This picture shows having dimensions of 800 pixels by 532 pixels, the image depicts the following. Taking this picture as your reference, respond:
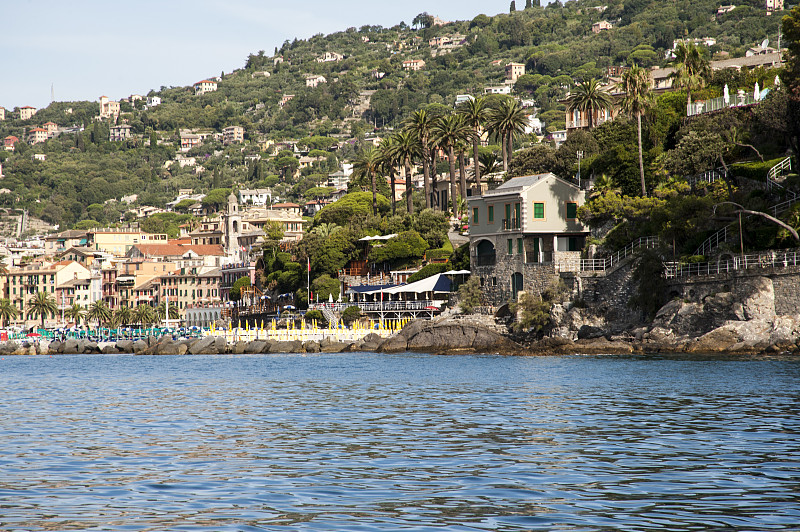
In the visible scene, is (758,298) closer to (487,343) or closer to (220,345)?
(487,343)

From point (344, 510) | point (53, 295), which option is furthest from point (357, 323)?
point (53, 295)

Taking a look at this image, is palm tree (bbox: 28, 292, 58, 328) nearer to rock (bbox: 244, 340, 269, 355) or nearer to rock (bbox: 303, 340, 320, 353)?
rock (bbox: 244, 340, 269, 355)

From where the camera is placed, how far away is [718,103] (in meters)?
66.8

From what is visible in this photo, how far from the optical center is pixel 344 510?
1519 centimetres

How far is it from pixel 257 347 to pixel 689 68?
41.1 m

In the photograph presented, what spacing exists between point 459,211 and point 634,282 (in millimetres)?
36124

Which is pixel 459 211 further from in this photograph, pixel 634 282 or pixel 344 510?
pixel 344 510

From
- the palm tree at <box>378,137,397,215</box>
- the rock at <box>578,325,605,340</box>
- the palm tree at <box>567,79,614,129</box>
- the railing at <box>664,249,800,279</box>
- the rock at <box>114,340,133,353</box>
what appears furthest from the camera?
the palm tree at <box>378,137,397,215</box>

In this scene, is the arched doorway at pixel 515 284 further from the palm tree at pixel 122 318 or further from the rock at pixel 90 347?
the palm tree at pixel 122 318

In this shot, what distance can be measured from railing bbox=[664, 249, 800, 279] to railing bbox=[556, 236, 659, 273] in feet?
11.1

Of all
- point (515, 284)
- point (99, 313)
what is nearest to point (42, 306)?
point (99, 313)

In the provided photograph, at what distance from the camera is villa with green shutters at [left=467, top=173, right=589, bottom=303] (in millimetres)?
68250

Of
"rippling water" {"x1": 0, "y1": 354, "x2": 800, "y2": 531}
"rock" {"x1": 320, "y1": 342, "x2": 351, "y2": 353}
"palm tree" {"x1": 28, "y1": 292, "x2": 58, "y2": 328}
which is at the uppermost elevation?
"palm tree" {"x1": 28, "y1": 292, "x2": 58, "y2": 328}

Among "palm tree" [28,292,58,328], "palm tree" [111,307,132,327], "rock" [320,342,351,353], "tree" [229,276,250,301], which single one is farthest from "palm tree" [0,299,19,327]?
"rock" [320,342,351,353]
